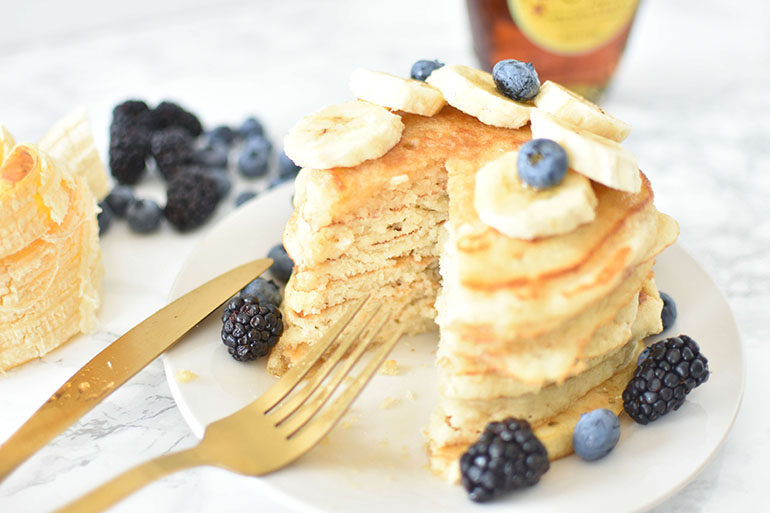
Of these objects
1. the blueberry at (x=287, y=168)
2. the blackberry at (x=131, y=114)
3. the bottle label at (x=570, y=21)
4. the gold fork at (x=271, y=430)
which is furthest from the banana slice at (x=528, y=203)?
the blackberry at (x=131, y=114)

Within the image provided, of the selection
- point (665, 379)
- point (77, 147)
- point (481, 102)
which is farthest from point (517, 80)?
point (77, 147)

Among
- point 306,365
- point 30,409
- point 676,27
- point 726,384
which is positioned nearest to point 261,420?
point 306,365

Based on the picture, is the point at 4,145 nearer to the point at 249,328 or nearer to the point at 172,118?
the point at 172,118

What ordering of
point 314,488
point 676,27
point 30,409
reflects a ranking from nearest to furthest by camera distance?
point 314,488 < point 30,409 < point 676,27

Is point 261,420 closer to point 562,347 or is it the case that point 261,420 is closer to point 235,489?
point 235,489

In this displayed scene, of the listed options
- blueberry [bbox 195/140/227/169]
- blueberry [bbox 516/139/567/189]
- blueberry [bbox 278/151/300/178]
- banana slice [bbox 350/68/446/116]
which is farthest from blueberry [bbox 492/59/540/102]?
blueberry [bbox 195/140/227/169]

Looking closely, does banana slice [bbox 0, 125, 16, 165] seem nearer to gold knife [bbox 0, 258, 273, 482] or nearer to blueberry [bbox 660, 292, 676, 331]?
gold knife [bbox 0, 258, 273, 482]

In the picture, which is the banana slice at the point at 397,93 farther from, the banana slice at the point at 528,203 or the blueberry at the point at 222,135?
the blueberry at the point at 222,135
